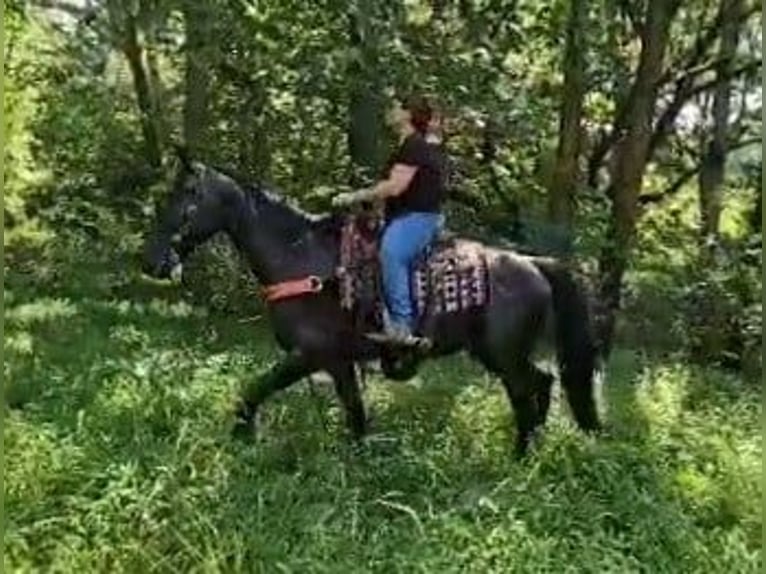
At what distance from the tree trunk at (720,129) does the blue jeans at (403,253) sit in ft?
28.8

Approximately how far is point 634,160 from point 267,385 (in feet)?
21.1

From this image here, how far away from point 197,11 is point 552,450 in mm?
5795

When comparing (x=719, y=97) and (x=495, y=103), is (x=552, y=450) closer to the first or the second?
(x=495, y=103)

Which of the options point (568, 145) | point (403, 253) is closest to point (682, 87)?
point (568, 145)

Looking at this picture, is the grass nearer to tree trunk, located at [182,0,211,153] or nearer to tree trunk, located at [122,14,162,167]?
tree trunk, located at [182,0,211,153]

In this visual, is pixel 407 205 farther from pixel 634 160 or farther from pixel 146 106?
pixel 146 106

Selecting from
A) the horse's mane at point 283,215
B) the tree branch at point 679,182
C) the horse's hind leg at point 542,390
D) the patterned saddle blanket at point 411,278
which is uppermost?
the horse's mane at point 283,215

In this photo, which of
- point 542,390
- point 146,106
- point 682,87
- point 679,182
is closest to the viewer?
point 542,390

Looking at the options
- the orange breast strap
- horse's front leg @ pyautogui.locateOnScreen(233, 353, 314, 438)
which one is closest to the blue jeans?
the orange breast strap

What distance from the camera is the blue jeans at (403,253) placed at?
8383mm

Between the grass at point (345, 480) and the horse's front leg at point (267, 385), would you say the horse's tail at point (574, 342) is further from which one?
the horse's front leg at point (267, 385)

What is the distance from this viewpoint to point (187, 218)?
855 centimetres

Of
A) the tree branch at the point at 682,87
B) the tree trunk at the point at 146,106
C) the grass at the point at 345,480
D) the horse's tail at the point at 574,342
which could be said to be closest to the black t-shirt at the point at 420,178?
the horse's tail at the point at 574,342

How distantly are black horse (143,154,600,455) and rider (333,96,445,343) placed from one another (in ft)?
0.89
